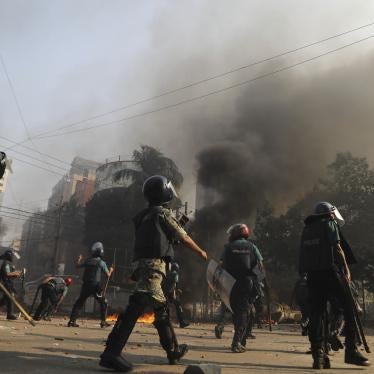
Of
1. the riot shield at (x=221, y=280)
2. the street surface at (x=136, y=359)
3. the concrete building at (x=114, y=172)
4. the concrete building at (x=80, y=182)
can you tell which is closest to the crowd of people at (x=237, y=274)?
the riot shield at (x=221, y=280)

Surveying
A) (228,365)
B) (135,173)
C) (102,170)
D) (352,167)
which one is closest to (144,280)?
(228,365)

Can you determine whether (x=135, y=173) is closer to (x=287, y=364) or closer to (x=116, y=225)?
(x=116, y=225)

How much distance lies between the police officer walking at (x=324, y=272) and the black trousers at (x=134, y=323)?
55.2 inches

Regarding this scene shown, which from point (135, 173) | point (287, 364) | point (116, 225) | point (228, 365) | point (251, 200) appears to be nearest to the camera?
point (228, 365)

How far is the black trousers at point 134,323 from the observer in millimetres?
3281

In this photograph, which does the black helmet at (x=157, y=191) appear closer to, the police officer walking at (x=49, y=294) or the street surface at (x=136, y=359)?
the street surface at (x=136, y=359)

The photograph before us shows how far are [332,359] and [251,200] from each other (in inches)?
873

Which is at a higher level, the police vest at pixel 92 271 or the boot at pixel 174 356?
the police vest at pixel 92 271

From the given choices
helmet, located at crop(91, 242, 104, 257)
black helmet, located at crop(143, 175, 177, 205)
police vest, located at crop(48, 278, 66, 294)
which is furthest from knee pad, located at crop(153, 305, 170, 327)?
police vest, located at crop(48, 278, 66, 294)

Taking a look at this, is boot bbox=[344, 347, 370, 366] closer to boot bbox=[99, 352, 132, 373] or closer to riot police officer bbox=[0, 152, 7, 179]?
boot bbox=[99, 352, 132, 373]

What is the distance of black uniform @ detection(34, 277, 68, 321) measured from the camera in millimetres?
10156

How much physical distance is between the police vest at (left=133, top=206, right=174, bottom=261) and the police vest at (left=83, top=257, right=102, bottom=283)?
5864mm

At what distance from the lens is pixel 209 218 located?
90.3ft

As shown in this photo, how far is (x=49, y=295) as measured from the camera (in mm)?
10227
